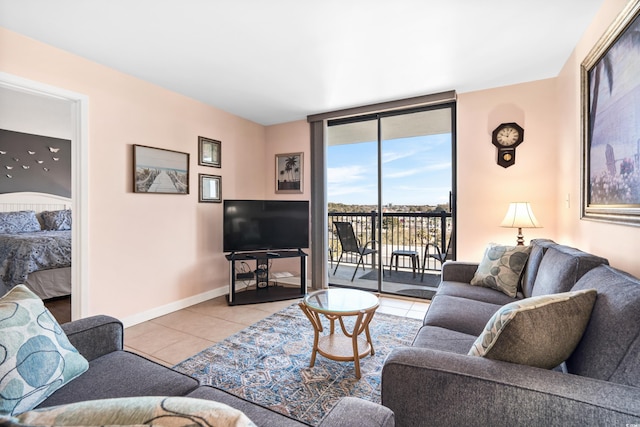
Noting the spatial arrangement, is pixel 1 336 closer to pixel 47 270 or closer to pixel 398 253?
pixel 47 270

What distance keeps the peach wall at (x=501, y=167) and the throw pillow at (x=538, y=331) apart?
2.31 metres

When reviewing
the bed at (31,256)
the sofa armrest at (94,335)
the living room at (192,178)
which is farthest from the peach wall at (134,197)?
the sofa armrest at (94,335)

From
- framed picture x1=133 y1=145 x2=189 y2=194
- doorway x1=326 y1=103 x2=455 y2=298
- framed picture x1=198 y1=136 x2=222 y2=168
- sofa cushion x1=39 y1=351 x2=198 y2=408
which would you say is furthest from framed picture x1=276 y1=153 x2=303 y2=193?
sofa cushion x1=39 y1=351 x2=198 y2=408

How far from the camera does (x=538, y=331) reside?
99cm

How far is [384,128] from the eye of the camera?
4.22 meters

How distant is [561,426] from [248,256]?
10.8 ft

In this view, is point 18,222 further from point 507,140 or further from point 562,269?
point 507,140

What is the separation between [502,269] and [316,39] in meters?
2.35

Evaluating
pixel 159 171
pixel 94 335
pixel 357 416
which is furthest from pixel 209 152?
pixel 357 416

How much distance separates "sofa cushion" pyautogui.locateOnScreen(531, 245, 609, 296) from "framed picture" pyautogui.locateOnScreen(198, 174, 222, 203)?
3450 millimetres

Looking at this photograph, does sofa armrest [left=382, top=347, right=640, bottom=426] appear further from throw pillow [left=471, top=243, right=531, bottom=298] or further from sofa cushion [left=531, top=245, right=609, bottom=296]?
throw pillow [left=471, top=243, right=531, bottom=298]

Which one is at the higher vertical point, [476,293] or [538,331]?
[538,331]

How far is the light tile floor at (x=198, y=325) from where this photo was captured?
7.80 feet

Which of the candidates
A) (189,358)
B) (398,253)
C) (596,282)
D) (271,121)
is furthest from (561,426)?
(271,121)
